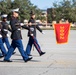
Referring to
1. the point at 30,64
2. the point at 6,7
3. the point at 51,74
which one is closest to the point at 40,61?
the point at 30,64

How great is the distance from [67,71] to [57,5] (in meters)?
81.1

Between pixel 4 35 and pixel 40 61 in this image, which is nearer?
pixel 40 61

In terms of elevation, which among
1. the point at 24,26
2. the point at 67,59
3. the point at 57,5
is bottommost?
the point at 57,5

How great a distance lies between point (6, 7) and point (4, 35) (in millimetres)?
65762

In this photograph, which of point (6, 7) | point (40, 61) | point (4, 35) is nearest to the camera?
point (40, 61)

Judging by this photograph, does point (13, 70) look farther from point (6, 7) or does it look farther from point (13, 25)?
point (6, 7)

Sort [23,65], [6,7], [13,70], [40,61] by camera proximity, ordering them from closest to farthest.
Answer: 1. [13,70]
2. [23,65]
3. [40,61]
4. [6,7]

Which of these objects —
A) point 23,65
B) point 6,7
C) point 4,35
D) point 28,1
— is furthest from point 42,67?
Result: point 28,1

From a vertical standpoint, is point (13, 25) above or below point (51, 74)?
above

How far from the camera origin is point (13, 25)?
12.1 meters

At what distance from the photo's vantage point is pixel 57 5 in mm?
90812

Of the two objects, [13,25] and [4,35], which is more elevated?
[13,25]

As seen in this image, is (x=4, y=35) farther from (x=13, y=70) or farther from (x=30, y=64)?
(x=13, y=70)

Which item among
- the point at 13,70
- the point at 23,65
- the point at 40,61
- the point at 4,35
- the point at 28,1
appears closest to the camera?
the point at 13,70
